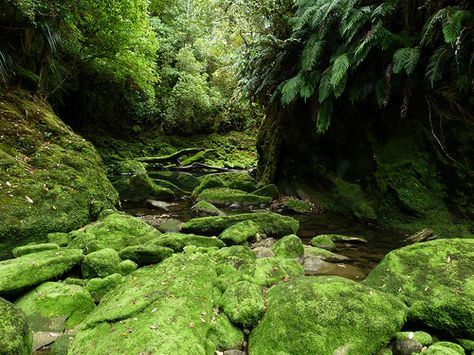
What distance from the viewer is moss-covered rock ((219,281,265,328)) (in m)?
2.58

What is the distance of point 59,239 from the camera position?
160 inches

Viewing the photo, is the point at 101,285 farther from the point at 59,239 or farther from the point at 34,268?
the point at 59,239

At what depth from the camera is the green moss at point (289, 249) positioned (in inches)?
161

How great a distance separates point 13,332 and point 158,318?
90 cm

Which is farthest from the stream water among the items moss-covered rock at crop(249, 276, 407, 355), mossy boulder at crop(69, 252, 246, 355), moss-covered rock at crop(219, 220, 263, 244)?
mossy boulder at crop(69, 252, 246, 355)

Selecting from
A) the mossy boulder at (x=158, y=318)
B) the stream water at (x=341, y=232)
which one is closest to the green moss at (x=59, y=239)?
the mossy boulder at (x=158, y=318)

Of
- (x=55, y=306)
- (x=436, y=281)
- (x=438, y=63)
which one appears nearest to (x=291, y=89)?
(x=438, y=63)

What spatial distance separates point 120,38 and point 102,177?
6904 mm

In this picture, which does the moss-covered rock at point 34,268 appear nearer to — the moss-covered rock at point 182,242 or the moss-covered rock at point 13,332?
the moss-covered rock at point 13,332

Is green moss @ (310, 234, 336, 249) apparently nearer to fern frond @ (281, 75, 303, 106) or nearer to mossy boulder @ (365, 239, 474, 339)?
mossy boulder @ (365, 239, 474, 339)

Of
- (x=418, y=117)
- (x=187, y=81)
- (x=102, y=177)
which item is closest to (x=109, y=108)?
(x=187, y=81)

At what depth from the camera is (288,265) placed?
11.7 feet

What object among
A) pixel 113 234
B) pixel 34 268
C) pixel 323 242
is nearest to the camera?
pixel 34 268

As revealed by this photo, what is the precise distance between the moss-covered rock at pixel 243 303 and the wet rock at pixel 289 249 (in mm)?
1245
